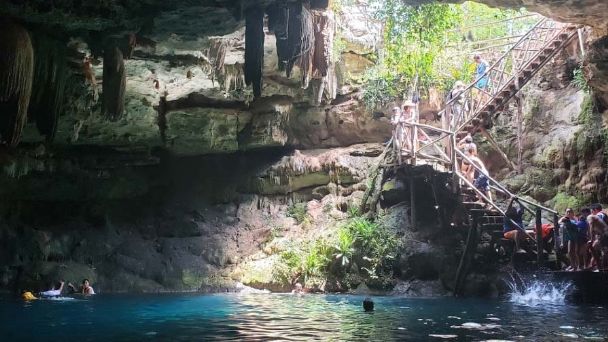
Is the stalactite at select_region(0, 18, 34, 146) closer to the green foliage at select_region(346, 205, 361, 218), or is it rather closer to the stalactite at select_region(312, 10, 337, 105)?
the stalactite at select_region(312, 10, 337, 105)

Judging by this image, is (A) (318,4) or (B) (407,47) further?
(B) (407,47)

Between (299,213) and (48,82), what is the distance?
39.3 feet

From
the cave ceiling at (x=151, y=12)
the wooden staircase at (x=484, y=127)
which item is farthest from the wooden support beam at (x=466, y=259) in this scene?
the cave ceiling at (x=151, y=12)

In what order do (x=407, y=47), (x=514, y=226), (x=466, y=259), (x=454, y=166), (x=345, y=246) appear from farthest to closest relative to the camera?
1. (x=407, y=47)
2. (x=345, y=246)
3. (x=454, y=166)
4. (x=466, y=259)
5. (x=514, y=226)

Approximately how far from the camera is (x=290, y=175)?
22.3 meters

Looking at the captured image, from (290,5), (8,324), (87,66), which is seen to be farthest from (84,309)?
(290,5)

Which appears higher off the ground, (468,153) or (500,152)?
(500,152)

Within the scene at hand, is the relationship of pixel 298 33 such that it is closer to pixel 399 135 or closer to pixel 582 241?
pixel 399 135

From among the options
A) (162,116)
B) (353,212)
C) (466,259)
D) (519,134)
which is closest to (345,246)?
(353,212)

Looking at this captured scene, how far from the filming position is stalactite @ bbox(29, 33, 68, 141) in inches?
434

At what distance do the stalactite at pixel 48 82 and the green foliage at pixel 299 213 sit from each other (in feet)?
37.9

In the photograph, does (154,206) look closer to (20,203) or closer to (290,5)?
(20,203)

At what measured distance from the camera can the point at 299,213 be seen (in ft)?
71.5

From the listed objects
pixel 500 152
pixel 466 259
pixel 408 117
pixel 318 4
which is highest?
pixel 318 4
